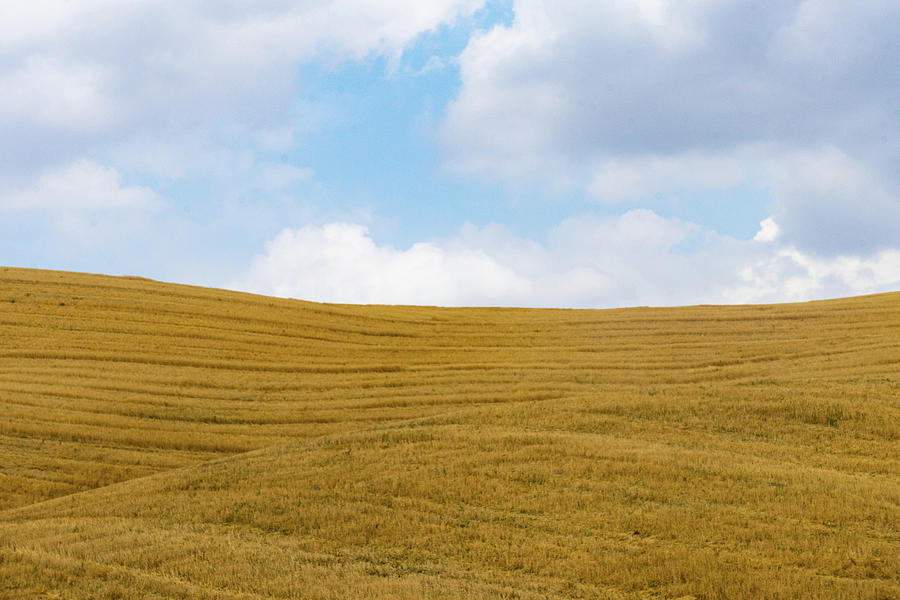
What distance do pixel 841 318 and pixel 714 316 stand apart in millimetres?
4500

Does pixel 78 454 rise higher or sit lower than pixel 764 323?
lower

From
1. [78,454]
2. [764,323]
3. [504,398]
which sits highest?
[764,323]

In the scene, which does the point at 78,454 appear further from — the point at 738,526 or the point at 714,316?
the point at 714,316

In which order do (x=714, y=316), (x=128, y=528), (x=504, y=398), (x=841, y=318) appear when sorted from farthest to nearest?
(x=714, y=316), (x=841, y=318), (x=504, y=398), (x=128, y=528)

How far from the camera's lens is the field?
9734 mm

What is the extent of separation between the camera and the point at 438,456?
14.5 meters

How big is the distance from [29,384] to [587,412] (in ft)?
48.7

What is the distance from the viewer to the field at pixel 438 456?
383 inches

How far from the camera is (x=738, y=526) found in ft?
36.0

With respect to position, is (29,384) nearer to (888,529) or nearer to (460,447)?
(460,447)

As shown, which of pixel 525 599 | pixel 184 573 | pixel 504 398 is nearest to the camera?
pixel 525 599

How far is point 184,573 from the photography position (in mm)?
9547

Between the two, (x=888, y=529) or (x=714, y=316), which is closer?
(x=888, y=529)

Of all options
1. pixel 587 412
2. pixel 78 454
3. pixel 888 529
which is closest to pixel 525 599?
pixel 888 529
